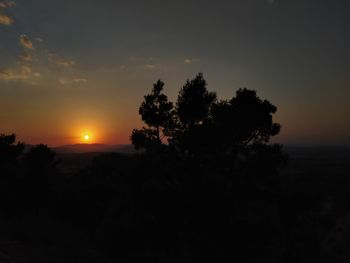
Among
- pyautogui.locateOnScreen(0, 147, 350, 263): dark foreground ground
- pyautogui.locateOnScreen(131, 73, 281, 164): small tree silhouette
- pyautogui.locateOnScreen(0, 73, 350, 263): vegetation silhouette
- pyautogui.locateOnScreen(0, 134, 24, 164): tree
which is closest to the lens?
pyautogui.locateOnScreen(0, 147, 350, 263): dark foreground ground

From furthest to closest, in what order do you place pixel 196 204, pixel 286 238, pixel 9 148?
pixel 9 148 < pixel 286 238 < pixel 196 204

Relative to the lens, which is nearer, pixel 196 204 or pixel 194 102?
pixel 196 204

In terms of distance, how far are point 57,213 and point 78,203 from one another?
2.39 m

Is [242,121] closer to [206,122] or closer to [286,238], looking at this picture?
[206,122]

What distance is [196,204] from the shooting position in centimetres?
1828

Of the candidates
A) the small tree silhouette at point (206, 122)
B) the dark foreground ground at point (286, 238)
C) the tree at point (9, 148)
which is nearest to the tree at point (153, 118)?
the small tree silhouette at point (206, 122)

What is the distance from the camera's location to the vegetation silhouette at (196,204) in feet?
59.7

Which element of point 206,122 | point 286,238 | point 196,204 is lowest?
point 286,238

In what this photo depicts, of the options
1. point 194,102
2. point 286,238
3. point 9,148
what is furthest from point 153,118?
point 9,148

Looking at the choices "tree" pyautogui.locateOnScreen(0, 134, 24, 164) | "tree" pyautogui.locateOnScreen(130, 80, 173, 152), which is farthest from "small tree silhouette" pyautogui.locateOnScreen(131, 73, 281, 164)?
"tree" pyautogui.locateOnScreen(0, 134, 24, 164)

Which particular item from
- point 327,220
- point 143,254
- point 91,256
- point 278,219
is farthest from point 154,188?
point 327,220

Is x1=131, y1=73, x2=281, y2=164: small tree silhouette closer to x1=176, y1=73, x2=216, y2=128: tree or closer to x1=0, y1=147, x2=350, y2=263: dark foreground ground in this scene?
x1=176, y1=73, x2=216, y2=128: tree

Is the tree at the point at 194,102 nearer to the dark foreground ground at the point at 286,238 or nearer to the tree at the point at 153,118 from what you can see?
the tree at the point at 153,118

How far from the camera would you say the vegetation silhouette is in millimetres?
18188
